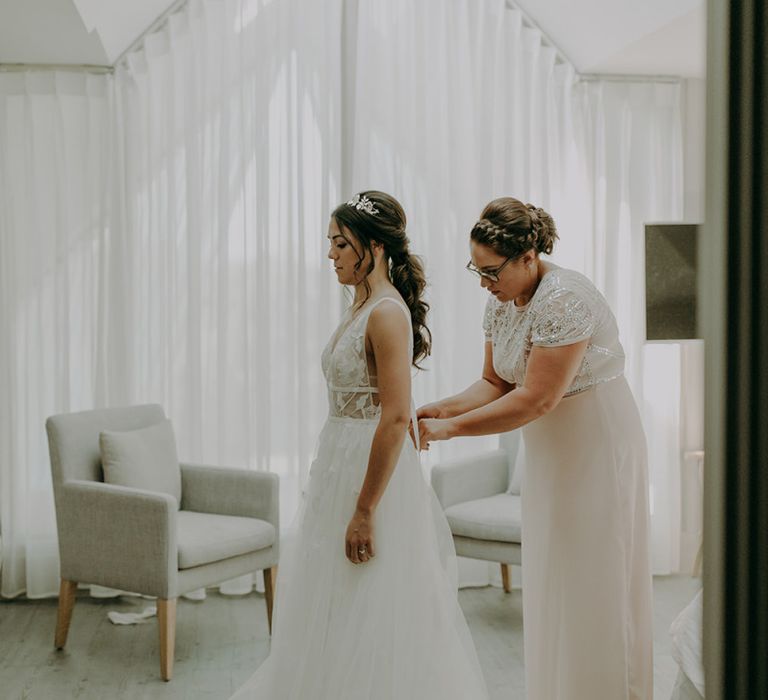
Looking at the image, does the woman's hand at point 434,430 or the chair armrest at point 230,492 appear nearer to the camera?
the woman's hand at point 434,430

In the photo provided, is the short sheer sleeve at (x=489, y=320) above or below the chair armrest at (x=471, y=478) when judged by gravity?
above

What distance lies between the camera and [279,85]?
4344mm

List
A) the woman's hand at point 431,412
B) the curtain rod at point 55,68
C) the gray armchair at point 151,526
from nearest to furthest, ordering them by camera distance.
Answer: the woman's hand at point 431,412, the gray armchair at point 151,526, the curtain rod at point 55,68

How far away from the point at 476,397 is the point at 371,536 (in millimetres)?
564

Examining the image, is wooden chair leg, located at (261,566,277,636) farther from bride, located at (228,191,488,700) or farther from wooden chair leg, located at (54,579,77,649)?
bride, located at (228,191,488,700)

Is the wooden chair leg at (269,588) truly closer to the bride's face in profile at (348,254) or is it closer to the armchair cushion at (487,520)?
the armchair cushion at (487,520)

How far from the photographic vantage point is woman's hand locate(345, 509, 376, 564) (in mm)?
2256

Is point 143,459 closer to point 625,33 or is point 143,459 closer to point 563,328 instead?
point 563,328

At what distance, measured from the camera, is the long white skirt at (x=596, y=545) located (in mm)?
2287

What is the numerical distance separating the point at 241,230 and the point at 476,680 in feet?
8.57

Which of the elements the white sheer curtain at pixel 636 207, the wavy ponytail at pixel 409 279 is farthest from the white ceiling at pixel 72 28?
the white sheer curtain at pixel 636 207

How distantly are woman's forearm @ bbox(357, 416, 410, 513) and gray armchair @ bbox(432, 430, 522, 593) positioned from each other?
1651 mm

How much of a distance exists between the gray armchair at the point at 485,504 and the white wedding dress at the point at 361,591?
136 cm

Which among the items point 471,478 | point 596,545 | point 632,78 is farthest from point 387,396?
point 632,78
